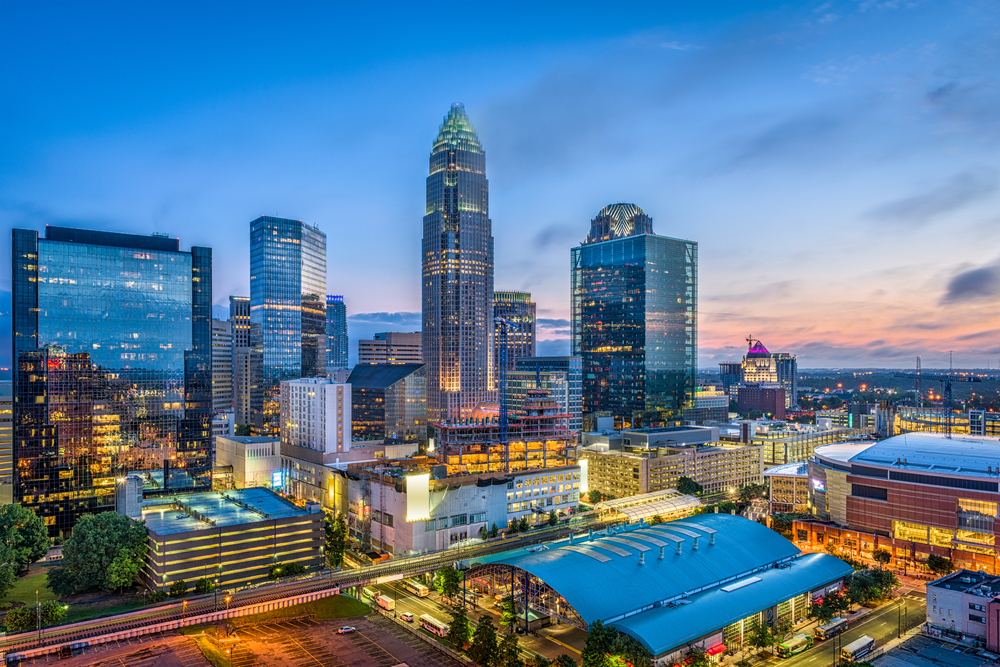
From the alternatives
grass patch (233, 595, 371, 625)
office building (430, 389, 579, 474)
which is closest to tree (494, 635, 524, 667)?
grass patch (233, 595, 371, 625)

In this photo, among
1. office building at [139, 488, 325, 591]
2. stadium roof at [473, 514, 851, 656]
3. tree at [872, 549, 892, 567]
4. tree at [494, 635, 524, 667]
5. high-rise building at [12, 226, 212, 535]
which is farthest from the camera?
high-rise building at [12, 226, 212, 535]

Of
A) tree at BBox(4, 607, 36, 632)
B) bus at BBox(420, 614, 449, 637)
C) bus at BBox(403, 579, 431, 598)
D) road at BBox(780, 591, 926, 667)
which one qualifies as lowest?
road at BBox(780, 591, 926, 667)

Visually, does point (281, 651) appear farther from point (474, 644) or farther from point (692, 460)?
point (692, 460)

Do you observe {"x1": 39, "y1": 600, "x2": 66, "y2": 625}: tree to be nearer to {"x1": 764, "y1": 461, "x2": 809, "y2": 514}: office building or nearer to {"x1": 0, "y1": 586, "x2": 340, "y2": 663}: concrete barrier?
{"x1": 0, "y1": 586, "x2": 340, "y2": 663}: concrete barrier

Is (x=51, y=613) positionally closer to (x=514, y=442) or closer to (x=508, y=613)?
(x=508, y=613)

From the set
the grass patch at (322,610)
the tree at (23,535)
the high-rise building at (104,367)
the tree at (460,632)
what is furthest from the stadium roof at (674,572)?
the high-rise building at (104,367)

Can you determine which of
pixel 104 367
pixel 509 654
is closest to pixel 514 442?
pixel 509 654

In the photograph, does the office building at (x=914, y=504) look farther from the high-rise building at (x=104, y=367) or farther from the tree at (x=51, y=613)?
the high-rise building at (x=104, y=367)

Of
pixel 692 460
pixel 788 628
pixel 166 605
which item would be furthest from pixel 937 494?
pixel 166 605
